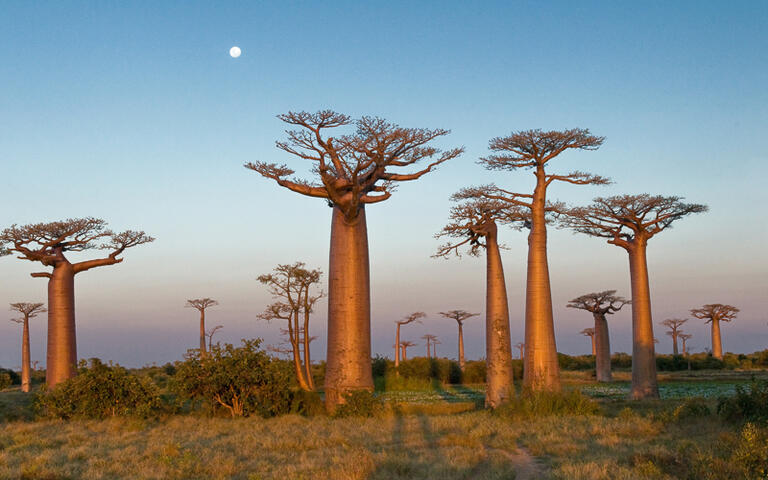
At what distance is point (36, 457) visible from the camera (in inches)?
319

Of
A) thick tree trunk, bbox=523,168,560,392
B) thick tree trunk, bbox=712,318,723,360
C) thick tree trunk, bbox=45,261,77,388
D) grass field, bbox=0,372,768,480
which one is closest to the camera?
grass field, bbox=0,372,768,480

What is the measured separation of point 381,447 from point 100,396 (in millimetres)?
7037

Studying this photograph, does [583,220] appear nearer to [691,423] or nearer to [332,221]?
[332,221]

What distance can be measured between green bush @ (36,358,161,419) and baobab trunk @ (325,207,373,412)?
3.57m

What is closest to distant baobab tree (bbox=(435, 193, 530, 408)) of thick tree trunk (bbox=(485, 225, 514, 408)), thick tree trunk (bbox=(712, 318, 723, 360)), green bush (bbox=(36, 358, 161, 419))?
thick tree trunk (bbox=(485, 225, 514, 408))

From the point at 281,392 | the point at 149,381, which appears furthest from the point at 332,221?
the point at 149,381

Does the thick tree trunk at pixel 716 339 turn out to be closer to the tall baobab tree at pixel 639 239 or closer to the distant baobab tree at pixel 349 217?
the tall baobab tree at pixel 639 239

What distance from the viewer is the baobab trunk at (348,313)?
13.7m

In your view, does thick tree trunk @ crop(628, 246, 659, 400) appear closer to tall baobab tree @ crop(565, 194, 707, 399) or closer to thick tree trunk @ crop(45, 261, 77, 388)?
tall baobab tree @ crop(565, 194, 707, 399)

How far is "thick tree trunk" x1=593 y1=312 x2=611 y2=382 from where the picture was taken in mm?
31500

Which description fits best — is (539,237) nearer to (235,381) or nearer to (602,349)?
(235,381)

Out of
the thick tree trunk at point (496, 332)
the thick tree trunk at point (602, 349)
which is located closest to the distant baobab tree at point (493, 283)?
the thick tree trunk at point (496, 332)

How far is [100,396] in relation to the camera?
13.2 m

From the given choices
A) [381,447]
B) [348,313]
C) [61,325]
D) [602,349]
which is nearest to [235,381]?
[348,313]
